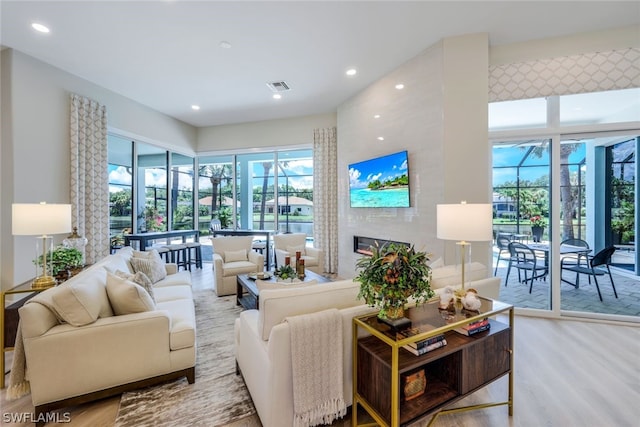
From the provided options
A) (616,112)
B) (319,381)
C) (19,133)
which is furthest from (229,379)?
(616,112)

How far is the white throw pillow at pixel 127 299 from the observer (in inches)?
83.2

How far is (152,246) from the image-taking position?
5777 mm

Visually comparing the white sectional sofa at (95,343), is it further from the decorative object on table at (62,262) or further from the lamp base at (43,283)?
the decorative object on table at (62,262)

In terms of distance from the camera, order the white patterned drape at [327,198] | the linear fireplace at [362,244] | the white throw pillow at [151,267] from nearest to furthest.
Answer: the white throw pillow at [151,267]
the linear fireplace at [362,244]
the white patterned drape at [327,198]

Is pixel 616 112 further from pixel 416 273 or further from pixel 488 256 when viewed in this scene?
pixel 416 273

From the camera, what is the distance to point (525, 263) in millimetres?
3871

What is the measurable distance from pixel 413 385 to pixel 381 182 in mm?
3211

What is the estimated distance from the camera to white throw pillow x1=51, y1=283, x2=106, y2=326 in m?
1.88

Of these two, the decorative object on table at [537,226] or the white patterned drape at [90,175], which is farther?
the white patterned drape at [90,175]

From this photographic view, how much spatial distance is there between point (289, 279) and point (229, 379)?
1323 millimetres

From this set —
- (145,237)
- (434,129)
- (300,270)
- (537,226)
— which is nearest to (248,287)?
(300,270)

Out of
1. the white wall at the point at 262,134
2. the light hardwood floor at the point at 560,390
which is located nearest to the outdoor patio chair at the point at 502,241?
the light hardwood floor at the point at 560,390

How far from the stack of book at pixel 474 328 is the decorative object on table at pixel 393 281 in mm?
389

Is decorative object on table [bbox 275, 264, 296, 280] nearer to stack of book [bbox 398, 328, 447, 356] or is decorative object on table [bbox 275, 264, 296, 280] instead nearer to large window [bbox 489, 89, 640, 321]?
stack of book [bbox 398, 328, 447, 356]
